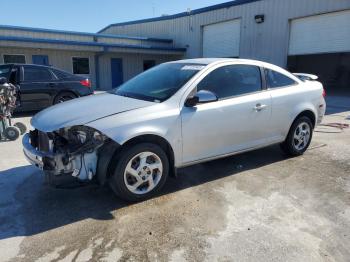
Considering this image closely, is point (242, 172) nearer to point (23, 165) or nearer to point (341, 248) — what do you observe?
point (341, 248)

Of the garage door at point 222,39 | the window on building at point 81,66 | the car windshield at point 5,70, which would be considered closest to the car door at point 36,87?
the car windshield at point 5,70

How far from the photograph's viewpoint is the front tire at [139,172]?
343 centimetres

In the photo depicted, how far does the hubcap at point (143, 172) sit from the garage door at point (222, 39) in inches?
688

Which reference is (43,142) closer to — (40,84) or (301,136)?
(301,136)

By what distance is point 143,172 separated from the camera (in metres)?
3.60

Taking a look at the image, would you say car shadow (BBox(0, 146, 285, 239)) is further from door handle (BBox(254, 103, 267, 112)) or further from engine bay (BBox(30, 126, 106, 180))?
door handle (BBox(254, 103, 267, 112))

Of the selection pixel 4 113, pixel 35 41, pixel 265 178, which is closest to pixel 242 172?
pixel 265 178

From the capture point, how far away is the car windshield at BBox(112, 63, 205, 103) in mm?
3940

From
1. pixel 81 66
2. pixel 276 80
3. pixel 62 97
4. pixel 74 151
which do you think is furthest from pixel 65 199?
→ pixel 81 66

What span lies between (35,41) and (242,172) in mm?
15778

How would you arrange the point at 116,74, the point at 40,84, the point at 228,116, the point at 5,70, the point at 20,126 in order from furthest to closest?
1. the point at 116,74
2. the point at 40,84
3. the point at 5,70
4. the point at 20,126
5. the point at 228,116

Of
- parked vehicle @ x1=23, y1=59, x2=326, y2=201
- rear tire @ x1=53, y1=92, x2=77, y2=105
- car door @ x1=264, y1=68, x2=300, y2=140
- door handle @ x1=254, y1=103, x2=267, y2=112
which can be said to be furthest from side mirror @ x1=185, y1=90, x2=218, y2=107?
rear tire @ x1=53, y1=92, x2=77, y2=105

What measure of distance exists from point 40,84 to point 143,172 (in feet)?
23.2

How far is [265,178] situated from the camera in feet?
14.6
